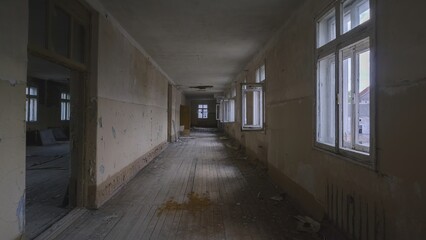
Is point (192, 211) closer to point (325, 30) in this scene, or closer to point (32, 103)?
point (325, 30)

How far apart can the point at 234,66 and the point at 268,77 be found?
3.31 meters

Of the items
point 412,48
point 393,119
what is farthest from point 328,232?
point 412,48

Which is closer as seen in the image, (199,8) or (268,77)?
(199,8)

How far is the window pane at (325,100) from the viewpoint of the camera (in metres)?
3.35

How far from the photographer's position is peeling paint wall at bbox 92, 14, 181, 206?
417 cm

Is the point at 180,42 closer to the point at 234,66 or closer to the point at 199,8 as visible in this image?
the point at 199,8

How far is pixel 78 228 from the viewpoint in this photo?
10.8 feet

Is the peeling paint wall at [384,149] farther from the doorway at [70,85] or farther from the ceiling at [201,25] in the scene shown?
the doorway at [70,85]

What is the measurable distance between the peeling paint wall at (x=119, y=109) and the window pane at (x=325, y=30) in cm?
276

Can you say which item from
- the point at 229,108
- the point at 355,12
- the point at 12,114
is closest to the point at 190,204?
the point at 12,114

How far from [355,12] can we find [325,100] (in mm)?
973

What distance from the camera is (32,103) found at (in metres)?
13.0

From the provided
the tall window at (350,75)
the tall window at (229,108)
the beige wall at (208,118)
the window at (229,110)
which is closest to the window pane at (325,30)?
the tall window at (350,75)

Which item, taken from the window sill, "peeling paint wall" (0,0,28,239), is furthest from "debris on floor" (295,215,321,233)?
"peeling paint wall" (0,0,28,239)
